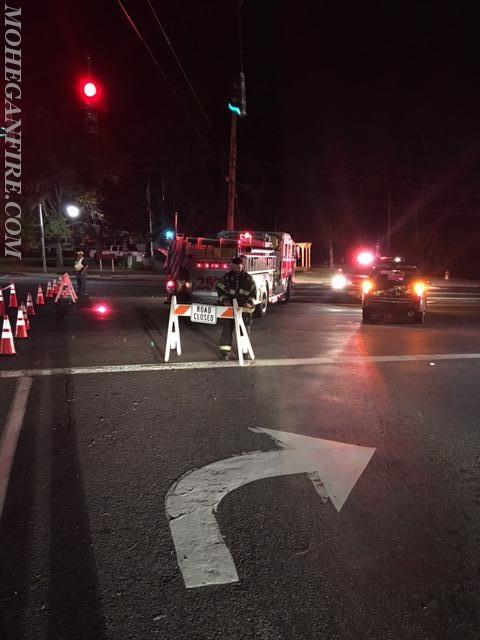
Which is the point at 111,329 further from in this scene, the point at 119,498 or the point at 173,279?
the point at 119,498

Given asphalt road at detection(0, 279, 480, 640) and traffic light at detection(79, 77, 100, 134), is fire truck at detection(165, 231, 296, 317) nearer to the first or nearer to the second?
traffic light at detection(79, 77, 100, 134)

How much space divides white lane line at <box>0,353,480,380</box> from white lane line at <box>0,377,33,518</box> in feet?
1.64

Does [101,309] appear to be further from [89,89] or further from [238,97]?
[238,97]

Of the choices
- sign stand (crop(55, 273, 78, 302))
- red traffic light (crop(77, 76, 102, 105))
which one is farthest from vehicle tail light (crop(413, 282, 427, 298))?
sign stand (crop(55, 273, 78, 302))

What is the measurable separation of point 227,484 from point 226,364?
4654mm

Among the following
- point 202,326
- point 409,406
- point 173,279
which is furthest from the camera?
point 173,279

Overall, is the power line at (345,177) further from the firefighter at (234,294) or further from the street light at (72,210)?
the firefighter at (234,294)

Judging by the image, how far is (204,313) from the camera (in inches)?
379

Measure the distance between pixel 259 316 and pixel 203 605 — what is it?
12.5 metres

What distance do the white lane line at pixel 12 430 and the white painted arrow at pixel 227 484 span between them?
51.0 inches

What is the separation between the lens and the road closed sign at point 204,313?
31.2ft

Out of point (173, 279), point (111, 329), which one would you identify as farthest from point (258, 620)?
point (173, 279)

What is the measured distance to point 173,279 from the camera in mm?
14617

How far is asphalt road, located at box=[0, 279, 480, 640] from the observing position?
2.91 meters
